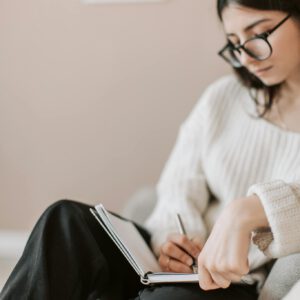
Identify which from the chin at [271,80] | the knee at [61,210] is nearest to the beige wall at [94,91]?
the chin at [271,80]

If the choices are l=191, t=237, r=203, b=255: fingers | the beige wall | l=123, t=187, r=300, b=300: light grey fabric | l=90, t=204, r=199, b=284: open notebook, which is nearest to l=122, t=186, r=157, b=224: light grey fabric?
the beige wall

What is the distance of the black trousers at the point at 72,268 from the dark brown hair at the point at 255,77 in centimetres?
46

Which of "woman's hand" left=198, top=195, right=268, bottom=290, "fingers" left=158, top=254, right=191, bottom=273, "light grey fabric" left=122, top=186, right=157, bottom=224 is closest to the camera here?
"woman's hand" left=198, top=195, right=268, bottom=290

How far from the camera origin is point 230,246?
0.81 metres

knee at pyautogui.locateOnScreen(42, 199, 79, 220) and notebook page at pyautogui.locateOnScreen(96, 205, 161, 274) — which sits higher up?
knee at pyautogui.locateOnScreen(42, 199, 79, 220)

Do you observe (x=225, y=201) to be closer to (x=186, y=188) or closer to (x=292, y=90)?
(x=186, y=188)

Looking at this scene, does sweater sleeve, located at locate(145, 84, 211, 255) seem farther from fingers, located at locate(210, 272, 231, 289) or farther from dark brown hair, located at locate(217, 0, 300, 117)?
fingers, located at locate(210, 272, 231, 289)

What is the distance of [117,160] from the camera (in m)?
1.63

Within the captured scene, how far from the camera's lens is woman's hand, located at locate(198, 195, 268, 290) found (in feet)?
2.62

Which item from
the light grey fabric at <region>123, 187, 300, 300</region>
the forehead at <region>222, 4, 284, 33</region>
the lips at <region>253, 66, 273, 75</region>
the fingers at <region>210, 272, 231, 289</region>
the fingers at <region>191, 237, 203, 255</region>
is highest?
the forehead at <region>222, 4, 284, 33</region>

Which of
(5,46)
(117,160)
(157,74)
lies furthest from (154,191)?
(5,46)

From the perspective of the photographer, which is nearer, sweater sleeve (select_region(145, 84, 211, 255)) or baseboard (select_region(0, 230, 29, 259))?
sweater sleeve (select_region(145, 84, 211, 255))

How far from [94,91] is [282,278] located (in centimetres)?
88

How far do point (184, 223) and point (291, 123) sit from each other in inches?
12.9
